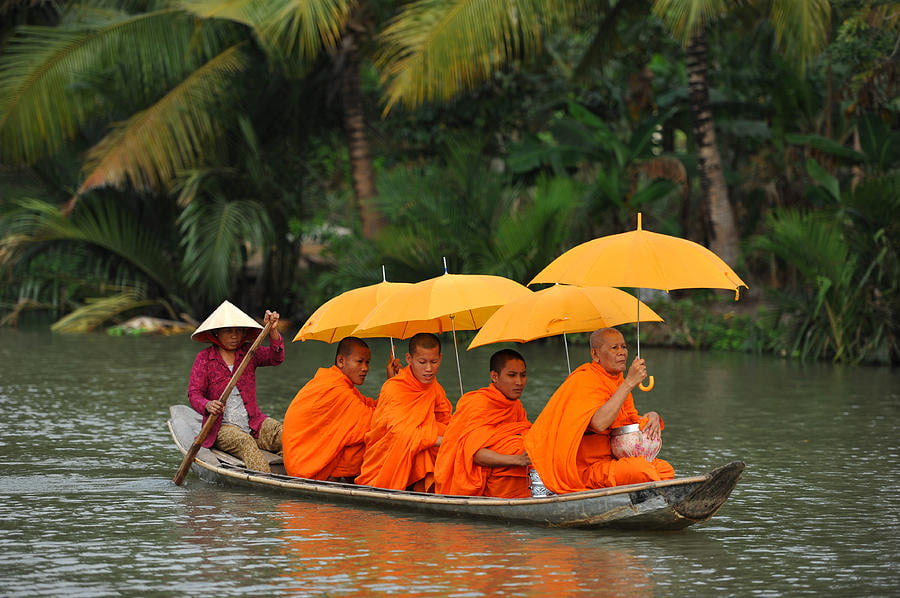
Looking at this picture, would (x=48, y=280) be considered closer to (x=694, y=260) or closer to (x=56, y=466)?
(x=56, y=466)

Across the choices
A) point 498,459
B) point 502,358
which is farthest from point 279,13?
point 498,459

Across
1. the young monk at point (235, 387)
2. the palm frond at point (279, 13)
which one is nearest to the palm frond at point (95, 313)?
the palm frond at point (279, 13)

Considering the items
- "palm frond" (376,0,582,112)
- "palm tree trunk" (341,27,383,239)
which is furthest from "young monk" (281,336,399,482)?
"palm tree trunk" (341,27,383,239)

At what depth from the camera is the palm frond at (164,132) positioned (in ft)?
78.7

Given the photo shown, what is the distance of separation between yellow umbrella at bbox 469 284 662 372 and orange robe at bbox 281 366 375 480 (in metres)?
1.49

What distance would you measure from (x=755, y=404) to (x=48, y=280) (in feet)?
58.4

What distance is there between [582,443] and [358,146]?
62.9 feet

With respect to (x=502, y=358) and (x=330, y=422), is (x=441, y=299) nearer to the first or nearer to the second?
(x=502, y=358)

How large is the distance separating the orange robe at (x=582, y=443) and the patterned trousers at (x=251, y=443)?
2.75 m

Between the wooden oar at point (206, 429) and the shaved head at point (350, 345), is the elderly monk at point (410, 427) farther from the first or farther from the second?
the wooden oar at point (206, 429)

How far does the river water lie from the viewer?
23.2 feet

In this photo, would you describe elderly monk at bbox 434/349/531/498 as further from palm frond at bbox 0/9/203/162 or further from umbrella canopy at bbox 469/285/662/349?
palm frond at bbox 0/9/203/162

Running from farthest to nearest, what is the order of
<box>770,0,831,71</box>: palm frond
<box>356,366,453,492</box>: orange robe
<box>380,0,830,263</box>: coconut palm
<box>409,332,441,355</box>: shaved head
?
1. <box>380,0,830,263</box>: coconut palm
2. <box>770,0,831,71</box>: palm frond
3. <box>356,366,453,492</box>: orange robe
4. <box>409,332,441,355</box>: shaved head

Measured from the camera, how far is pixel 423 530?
8461 millimetres
